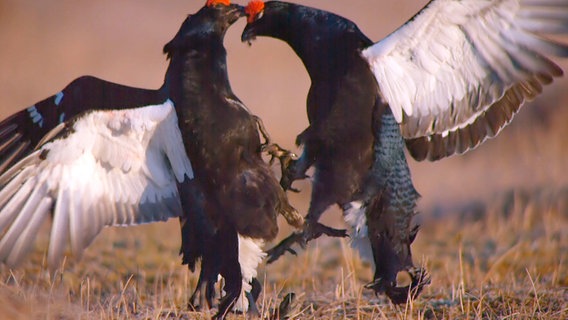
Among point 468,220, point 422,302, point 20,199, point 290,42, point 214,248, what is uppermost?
point 290,42

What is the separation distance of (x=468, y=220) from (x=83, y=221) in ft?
12.3

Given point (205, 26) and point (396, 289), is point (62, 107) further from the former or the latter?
point (396, 289)

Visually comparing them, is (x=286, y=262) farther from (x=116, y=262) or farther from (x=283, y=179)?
(x=283, y=179)

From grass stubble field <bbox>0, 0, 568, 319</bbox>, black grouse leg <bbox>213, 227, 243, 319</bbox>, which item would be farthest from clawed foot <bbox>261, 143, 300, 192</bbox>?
grass stubble field <bbox>0, 0, 568, 319</bbox>

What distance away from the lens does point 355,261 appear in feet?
17.5

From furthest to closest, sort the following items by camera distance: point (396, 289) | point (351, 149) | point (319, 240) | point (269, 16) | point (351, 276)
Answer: point (319, 240) < point (351, 276) < point (269, 16) < point (396, 289) < point (351, 149)

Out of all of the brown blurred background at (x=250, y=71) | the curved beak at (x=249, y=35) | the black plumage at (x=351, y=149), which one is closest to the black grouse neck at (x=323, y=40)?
the black plumage at (x=351, y=149)

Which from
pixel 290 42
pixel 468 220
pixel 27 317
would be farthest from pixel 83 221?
pixel 468 220

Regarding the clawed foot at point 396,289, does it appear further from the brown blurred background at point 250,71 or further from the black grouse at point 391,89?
the brown blurred background at point 250,71

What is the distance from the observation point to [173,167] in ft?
12.8

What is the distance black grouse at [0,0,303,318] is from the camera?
372 cm

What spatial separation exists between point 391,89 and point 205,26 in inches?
33.0

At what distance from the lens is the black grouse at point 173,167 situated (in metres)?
3.72

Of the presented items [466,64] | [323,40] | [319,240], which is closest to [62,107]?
[323,40]
